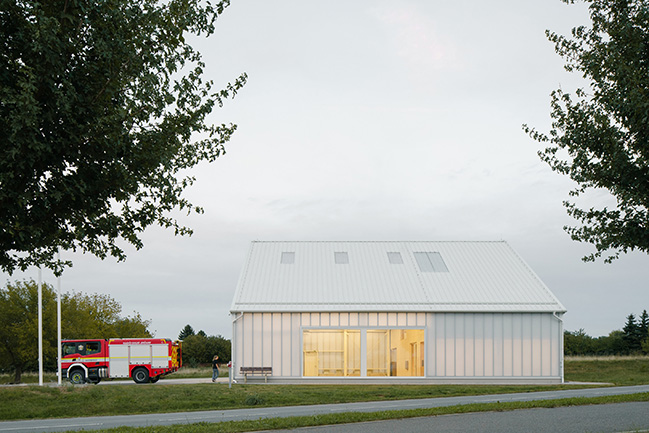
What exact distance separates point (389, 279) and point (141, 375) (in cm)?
1255

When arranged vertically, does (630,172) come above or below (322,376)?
above

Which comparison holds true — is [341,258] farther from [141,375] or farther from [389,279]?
[141,375]

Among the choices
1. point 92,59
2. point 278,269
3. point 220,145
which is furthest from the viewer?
point 278,269

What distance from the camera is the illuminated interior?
28141 millimetres

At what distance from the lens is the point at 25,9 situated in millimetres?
8117

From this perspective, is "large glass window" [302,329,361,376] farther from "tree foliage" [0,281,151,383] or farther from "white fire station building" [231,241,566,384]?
"tree foliage" [0,281,151,383]

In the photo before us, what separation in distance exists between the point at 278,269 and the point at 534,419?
67.3 ft

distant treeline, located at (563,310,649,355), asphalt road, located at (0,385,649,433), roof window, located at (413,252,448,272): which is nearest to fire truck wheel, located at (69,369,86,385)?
asphalt road, located at (0,385,649,433)

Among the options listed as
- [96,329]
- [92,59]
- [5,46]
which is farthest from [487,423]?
[96,329]

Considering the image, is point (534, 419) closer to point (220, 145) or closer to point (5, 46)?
point (220, 145)

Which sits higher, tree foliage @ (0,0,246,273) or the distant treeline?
tree foliage @ (0,0,246,273)

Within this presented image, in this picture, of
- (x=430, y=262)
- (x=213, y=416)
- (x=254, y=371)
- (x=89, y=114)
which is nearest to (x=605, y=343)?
(x=430, y=262)

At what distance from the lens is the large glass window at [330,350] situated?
28.1 meters

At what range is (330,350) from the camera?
2817 centimetres
